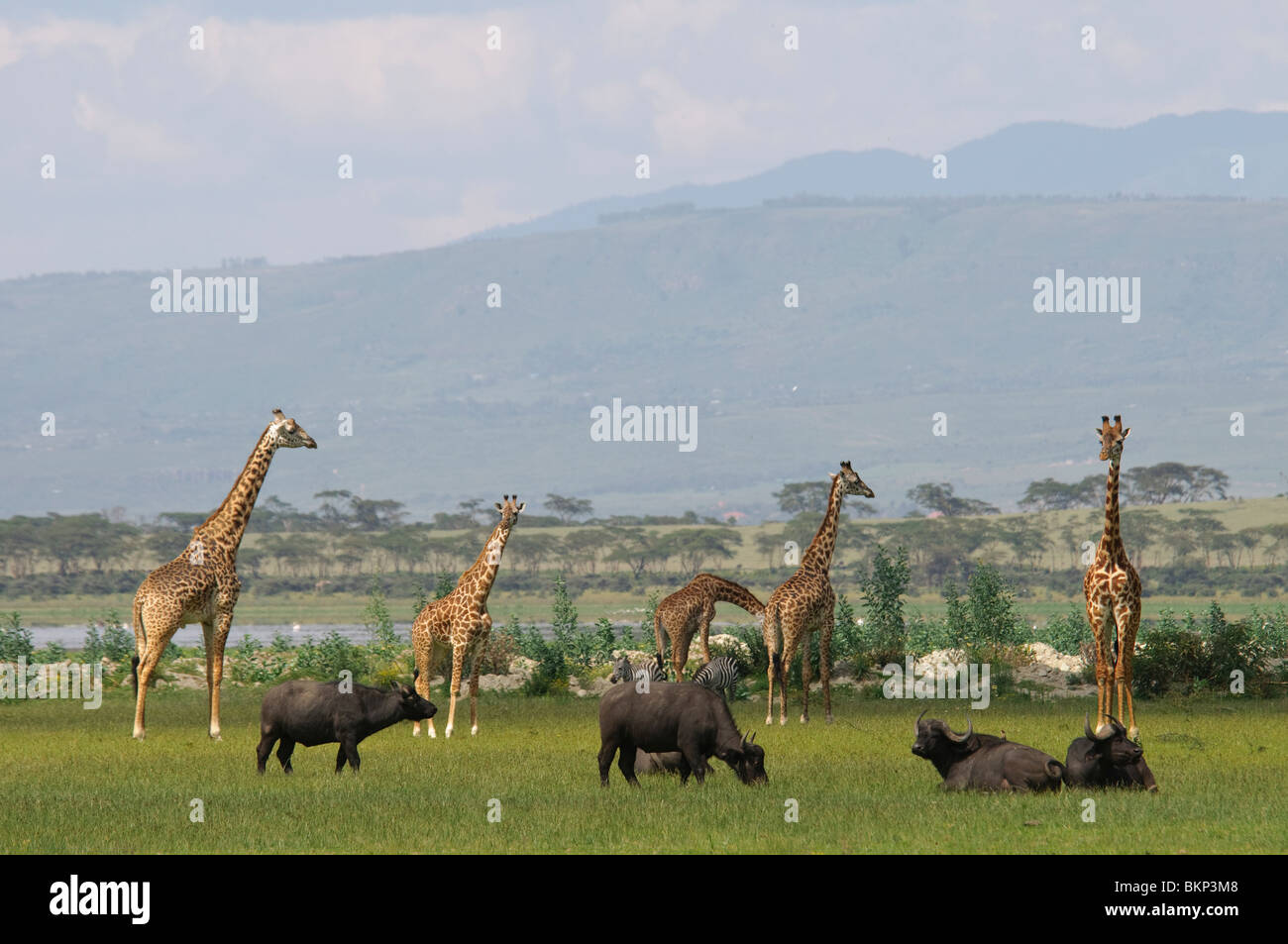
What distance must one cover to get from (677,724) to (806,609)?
9914 mm

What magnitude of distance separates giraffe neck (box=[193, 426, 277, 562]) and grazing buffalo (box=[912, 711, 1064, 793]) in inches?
497

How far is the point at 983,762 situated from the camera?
20.0 metres

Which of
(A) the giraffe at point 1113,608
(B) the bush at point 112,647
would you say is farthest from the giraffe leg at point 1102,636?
(B) the bush at point 112,647

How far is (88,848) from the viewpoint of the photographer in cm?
1662

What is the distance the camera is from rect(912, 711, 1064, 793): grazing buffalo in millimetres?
19484

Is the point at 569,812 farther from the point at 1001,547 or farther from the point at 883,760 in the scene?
the point at 1001,547

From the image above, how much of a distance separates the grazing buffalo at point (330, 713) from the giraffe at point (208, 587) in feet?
17.1

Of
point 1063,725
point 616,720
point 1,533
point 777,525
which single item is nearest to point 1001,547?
point 777,525

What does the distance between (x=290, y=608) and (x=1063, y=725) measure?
9807cm

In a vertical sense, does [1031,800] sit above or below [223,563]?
below
